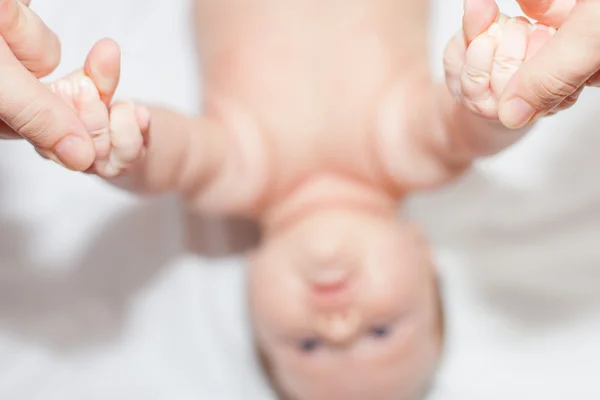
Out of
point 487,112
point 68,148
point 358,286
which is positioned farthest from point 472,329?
point 68,148

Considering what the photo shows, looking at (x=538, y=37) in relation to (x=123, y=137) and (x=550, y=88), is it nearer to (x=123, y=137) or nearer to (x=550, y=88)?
(x=550, y=88)

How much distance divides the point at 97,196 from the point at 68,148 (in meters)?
0.51

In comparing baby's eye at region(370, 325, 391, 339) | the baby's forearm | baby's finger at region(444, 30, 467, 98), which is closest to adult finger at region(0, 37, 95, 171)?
the baby's forearm

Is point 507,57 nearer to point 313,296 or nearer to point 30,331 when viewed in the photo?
point 313,296

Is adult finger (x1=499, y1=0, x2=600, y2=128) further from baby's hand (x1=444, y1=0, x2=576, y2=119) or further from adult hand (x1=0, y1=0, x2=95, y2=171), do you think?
adult hand (x1=0, y1=0, x2=95, y2=171)

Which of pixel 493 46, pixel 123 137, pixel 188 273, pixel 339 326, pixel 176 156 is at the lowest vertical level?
pixel 188 273

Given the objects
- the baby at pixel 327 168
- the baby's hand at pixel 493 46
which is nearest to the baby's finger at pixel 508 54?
the baby's hand at pixel 493 46

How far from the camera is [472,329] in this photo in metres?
1.27

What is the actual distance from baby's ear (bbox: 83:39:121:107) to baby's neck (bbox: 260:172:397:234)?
0.43 m

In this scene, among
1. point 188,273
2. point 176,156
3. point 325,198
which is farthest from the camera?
point 188,273

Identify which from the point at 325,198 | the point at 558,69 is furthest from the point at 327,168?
the point at 558,69

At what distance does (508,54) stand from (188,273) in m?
0.71

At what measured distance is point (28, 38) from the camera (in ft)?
2.48

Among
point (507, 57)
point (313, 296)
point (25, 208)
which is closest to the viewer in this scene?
point (507, 57)
